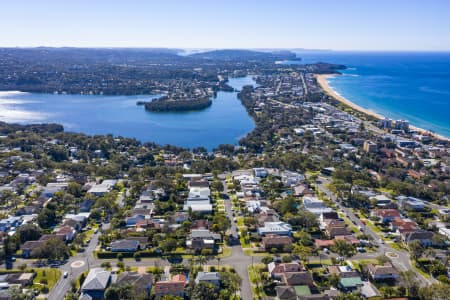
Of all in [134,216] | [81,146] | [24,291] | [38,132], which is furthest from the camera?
[38,132]

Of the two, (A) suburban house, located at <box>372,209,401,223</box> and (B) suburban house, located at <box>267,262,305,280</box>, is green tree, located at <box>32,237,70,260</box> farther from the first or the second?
(A) suburban house, located at <box>372,209,401,223</box>

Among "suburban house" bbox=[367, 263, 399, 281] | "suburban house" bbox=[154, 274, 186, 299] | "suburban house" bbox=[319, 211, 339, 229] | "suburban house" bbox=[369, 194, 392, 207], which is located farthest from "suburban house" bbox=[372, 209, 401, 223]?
"suburban house" bbox=[154, 274, 186, 299]

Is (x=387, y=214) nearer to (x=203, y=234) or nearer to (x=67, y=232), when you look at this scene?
(x=203, y=234)

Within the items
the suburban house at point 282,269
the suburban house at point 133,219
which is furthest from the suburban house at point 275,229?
the suburban house at point 133,219

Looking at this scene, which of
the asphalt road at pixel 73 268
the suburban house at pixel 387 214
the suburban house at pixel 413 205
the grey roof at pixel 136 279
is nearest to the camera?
the grey roof at pixel 136 279

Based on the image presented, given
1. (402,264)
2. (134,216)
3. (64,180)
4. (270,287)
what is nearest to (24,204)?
(64,180)

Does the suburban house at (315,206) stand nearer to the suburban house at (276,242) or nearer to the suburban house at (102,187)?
the suburban house at (276,242)

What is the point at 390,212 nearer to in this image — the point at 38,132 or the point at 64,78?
the point at 38,132
